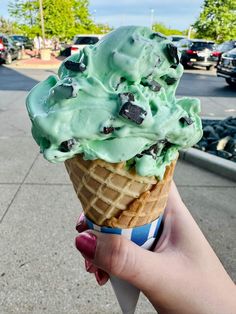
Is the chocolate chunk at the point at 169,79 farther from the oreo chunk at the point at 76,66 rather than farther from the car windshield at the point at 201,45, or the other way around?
the car windshield at the point at 201,45

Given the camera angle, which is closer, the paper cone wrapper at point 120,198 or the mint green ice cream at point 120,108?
the mint green ice cream at point 120,108

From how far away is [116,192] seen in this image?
1693 mm

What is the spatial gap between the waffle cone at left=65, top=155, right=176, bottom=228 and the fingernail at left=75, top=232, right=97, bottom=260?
0.43ft

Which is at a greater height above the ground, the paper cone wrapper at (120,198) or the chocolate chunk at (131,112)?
the chocolate chunk at (131,112)

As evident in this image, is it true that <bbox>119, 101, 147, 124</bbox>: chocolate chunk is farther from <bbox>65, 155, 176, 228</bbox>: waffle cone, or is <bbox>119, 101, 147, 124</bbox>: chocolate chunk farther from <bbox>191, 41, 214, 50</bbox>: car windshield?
<bbox>191, 41, 214, 50</bbox>: car windshield

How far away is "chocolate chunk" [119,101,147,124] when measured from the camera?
1488 millimetres

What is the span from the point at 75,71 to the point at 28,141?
15.5ft

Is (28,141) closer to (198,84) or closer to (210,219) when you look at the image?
(210,219)

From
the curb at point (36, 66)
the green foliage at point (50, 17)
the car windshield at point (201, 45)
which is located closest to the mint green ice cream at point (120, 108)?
the curb at point (36, 66)

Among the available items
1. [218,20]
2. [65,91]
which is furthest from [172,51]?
[218,20]

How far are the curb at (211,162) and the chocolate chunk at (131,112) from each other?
3668 mm

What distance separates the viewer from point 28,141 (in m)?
6.13

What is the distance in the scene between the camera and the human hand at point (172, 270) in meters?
1.56

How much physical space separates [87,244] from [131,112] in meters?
0.69
